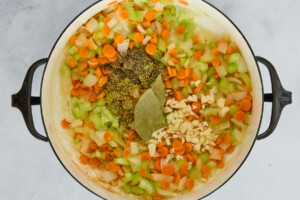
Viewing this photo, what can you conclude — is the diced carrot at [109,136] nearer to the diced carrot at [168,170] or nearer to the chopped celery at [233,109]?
the diced carrot at [168,170]

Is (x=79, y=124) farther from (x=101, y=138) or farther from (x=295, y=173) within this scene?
(x=295, y=173)

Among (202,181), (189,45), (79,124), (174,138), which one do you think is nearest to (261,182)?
(202,181)

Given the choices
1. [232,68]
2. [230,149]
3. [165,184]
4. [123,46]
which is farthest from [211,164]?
[123,46]

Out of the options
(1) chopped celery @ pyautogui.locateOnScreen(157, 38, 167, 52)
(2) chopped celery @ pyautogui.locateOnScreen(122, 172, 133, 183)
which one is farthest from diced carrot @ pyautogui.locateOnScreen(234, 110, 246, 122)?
(2) chopped celery @ pyautogui.locateOnScreen(122, 172, 133, 183)

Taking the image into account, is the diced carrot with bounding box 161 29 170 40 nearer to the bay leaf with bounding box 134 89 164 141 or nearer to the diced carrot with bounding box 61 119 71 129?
the bay leaf with bounding box 134 89 164 141

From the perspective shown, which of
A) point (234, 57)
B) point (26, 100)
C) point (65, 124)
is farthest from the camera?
point (65, 124)

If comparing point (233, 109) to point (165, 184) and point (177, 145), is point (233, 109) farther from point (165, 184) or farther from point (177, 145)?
point (165, 184)

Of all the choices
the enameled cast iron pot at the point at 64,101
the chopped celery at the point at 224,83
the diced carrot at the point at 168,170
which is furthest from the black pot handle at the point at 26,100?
the chopped celery at the point at 224,83
